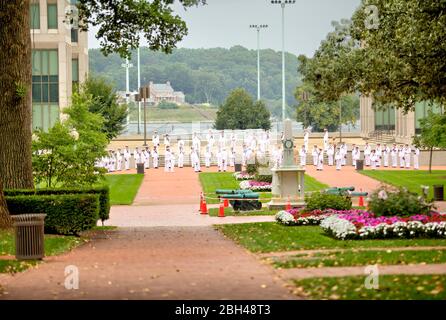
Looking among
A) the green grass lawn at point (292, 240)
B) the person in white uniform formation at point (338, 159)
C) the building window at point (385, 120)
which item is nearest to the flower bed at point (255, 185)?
the person in white uniform formation at point (338, 159)

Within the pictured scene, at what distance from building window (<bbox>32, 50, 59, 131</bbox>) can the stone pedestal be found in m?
51.8

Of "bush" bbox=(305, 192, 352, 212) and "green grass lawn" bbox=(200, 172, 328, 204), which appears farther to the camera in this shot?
"green grass lawn" bbox=(200, 172, 328, 204)

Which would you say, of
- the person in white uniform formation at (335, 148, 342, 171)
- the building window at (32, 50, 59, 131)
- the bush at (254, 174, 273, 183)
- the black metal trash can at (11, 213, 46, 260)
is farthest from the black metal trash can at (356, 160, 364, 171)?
the black metal trash can at (11, 213, 46, 260)

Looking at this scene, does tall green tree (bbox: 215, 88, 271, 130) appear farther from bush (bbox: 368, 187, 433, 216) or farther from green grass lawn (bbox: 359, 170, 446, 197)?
bush (bbox: 368, 187, 433, 216)

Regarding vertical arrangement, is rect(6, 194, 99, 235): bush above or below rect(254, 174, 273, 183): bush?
above

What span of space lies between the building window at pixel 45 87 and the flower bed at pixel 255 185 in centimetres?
3758

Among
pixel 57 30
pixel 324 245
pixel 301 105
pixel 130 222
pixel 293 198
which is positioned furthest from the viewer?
pixel 301 105

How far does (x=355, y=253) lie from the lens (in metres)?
19.6

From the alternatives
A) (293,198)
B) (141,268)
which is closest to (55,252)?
(141,268)

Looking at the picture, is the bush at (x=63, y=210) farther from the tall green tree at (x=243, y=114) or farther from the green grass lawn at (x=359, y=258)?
the tall green tree at (x=243, y=114)

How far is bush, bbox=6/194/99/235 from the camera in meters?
27.2

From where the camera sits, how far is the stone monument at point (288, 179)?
40.3 m
